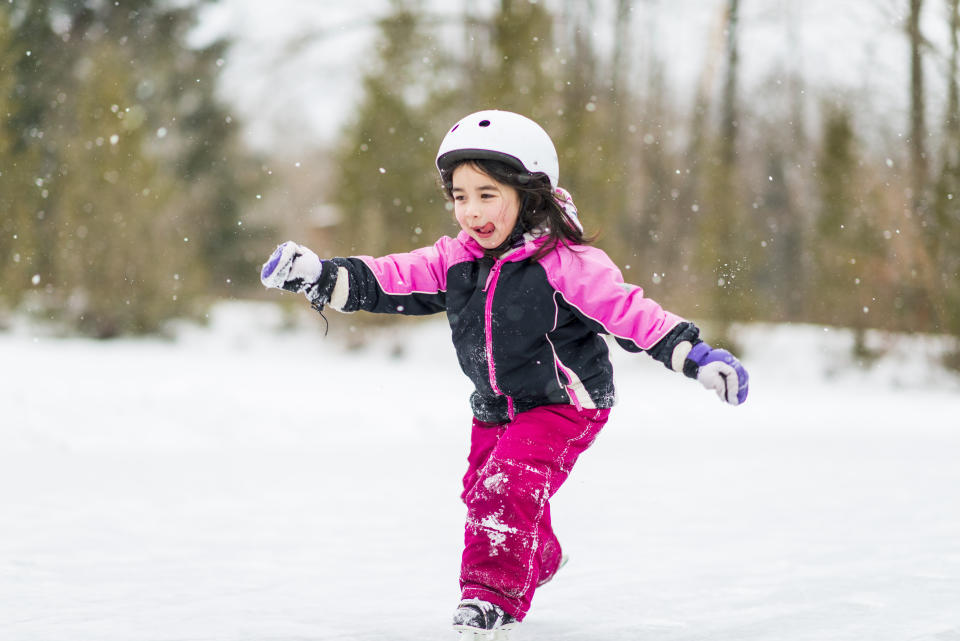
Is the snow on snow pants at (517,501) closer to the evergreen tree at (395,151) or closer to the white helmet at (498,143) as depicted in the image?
the white helmet at (498,143)

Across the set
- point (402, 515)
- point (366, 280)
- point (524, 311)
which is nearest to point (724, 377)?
point (524, 311)

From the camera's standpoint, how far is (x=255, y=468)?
4.86 metres

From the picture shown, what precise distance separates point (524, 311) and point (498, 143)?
0.41m

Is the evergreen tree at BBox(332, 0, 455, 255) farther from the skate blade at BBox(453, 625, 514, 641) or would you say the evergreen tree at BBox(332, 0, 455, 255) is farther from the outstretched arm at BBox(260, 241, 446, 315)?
the skate blade at BBox(453, 625, 514, 641)

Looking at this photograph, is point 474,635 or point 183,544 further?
point 183,544

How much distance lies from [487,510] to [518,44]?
980cm

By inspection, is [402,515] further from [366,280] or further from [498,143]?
[498,143]

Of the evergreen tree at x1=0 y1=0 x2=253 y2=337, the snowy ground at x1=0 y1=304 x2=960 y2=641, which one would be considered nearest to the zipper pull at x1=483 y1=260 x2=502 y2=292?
the snowy ground at x1=0 y1=304 x2=960 y2=641

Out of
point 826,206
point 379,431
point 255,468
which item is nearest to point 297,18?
point 826,206

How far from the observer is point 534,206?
233 centimetres

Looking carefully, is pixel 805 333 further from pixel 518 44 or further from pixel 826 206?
pixel 518 44

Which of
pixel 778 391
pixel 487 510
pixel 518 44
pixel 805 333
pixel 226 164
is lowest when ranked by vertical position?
pixel 487 510

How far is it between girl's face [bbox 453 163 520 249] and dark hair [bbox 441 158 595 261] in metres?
0.01

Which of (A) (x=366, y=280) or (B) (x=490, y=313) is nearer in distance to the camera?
(B) (x=490, y=313)
